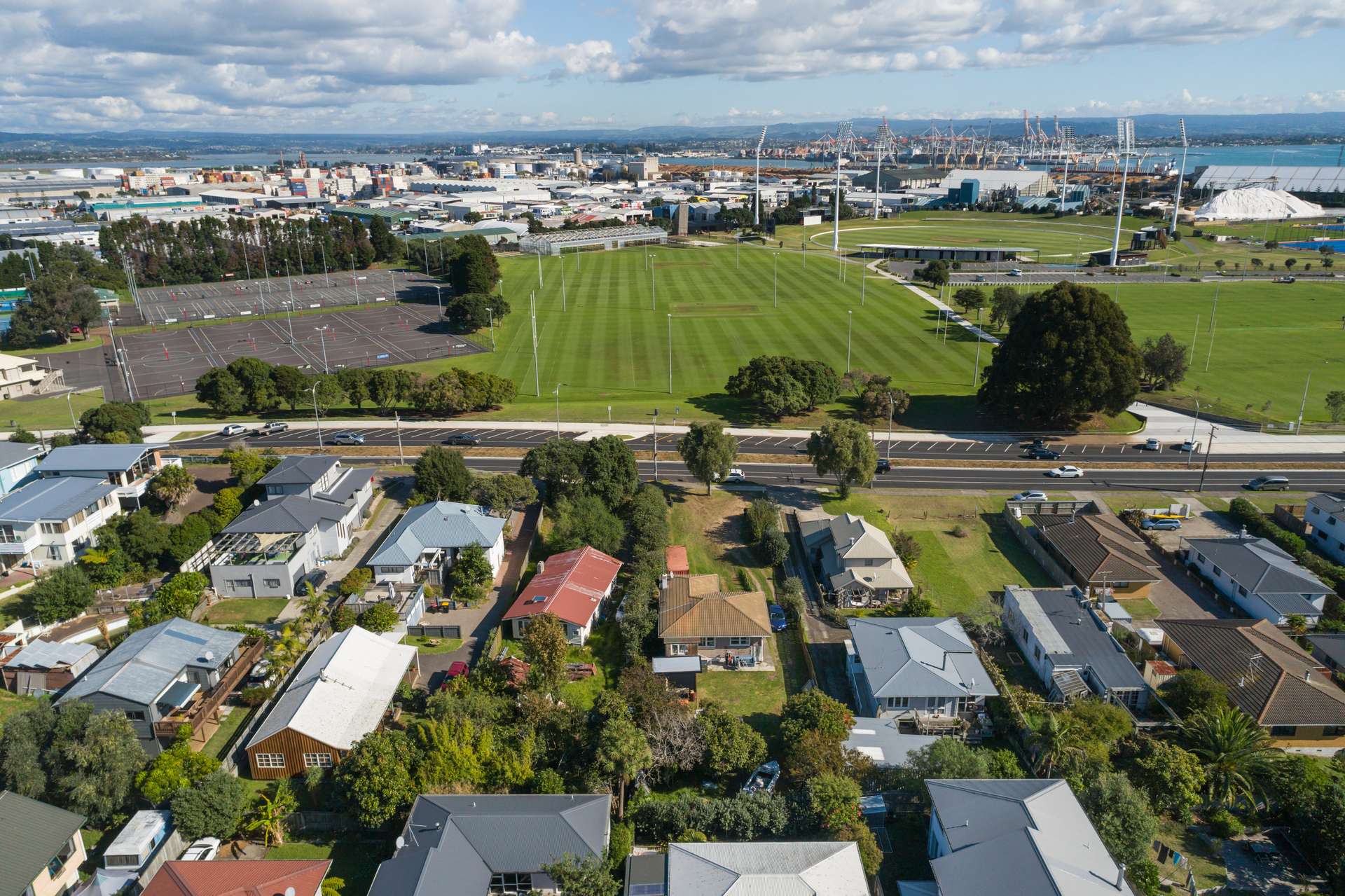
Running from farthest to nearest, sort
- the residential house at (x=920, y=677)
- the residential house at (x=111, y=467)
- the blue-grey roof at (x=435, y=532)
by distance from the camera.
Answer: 1. the residential house at (x=111, y=467)
2. the blue-grey roof at (x=435, y=532)
3. the residential house at (x=920, y=677)

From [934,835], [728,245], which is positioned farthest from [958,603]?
[728,245]

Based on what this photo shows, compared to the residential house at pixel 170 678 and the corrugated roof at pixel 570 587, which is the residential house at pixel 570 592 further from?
the residential house at pixel 170 678

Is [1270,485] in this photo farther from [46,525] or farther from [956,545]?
[46,525]

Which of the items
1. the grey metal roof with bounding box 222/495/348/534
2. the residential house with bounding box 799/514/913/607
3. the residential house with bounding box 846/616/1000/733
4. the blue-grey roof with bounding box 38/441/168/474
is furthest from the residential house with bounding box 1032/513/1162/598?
the blue-grey roof with bounding box 38/441/168/474

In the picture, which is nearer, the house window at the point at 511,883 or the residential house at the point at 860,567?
the house window at the point at 511,883

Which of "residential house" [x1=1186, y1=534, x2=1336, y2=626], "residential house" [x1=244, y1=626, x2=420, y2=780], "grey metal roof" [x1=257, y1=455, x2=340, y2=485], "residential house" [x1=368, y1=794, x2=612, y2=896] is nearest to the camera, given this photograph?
"residential house" [x1=368, y1=794, x2=612, y2=896]

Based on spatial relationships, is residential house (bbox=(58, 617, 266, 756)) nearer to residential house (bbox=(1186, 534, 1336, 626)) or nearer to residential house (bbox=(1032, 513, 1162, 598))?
residential house (bbox=(1032, 513, 1162, 598))

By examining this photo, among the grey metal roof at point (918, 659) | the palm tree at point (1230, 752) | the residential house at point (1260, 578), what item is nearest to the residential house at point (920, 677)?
the grey metal roof at point (918, 659)
